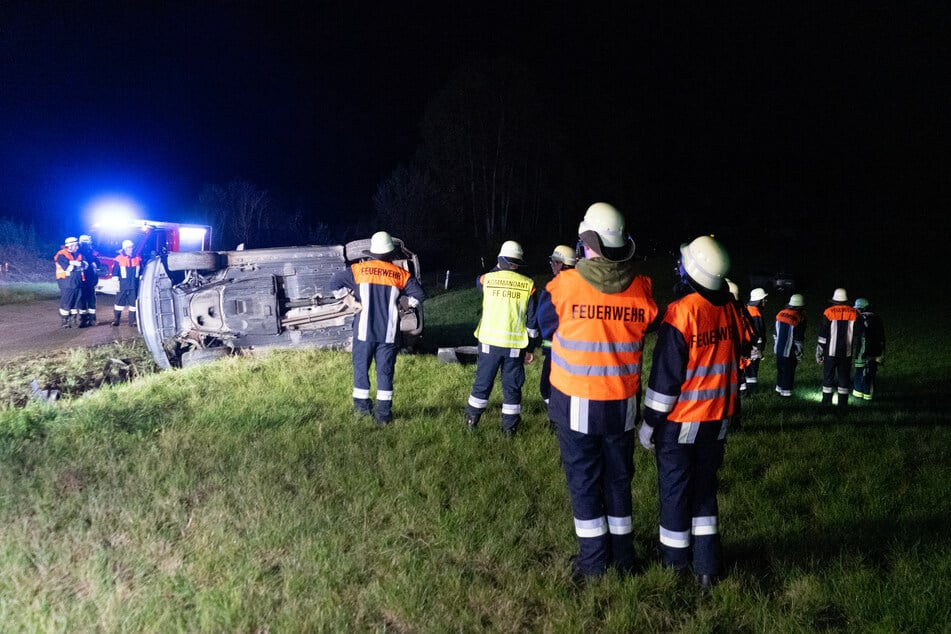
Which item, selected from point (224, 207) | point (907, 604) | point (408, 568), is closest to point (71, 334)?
point (408, 568)

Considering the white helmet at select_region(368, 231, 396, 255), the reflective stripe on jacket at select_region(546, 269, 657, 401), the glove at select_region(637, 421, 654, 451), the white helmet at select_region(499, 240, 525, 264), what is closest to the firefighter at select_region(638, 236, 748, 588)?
the glove at select_region(637, 421, 654, 451)

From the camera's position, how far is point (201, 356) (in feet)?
25.0

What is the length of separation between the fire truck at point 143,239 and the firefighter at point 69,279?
112 cm

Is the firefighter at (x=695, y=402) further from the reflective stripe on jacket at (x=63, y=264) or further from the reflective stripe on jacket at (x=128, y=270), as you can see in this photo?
the reflective stripe on jacket at (x=63, y=264)

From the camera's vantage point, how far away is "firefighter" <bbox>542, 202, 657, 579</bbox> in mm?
2924

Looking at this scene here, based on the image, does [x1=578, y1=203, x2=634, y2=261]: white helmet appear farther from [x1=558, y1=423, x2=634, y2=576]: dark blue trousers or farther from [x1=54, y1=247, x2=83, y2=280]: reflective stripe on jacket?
[x1=54, y1=247, x2=83, y2=280]: reflective stripe on jacket

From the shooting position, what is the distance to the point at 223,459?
4266 millimetres

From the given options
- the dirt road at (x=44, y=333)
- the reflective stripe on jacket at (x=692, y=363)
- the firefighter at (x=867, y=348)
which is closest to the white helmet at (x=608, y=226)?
the reflective stripe on jacket at (x=692, y=363)

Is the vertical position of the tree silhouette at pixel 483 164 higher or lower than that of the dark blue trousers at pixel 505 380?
higher

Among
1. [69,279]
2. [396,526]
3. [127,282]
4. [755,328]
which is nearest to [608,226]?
[396,526]

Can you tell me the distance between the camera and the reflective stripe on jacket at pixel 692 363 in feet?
9.07

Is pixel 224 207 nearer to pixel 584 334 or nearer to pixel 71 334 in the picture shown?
pixel 71 334

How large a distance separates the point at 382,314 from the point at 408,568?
106 inches

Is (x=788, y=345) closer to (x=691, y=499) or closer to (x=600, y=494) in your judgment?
(x=691, y=499)
